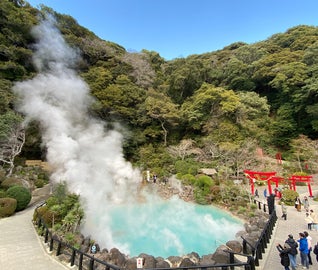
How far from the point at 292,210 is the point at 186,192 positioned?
6327mm

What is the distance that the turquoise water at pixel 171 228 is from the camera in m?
8.12

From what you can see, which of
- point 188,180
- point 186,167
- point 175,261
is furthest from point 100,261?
point 186,167

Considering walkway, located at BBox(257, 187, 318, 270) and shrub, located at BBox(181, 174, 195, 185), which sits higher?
shrub, located at BBox(181, 174, 195, 185)

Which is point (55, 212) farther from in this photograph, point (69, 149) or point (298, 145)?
point (298, 145)

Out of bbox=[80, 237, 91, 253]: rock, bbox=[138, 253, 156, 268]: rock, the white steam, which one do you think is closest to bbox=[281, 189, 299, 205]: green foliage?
bbox=[138, 253, 156, 268]: rock

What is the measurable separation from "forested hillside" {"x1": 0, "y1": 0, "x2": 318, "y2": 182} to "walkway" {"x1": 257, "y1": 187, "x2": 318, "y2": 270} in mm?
6056

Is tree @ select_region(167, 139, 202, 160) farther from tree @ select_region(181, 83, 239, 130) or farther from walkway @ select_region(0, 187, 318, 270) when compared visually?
walkway @ select_region(0, 187, 318, 270)

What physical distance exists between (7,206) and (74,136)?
7.39 m

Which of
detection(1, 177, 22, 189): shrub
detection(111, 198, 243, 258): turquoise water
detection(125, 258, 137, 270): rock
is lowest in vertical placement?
detection(111, 198, 243, 258): turquoise water

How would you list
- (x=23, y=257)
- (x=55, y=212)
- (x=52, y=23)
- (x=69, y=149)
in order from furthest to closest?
(x=52, y=23)
(x=69, y=149)
(x=55, y=212)
(x=23, y=257)

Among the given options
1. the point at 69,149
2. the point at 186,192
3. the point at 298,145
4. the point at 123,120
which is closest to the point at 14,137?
the point at 69,149

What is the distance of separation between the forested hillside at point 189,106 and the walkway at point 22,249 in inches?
331

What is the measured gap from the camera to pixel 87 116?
68.5ft

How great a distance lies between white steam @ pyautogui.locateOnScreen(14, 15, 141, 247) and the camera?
12404mm
